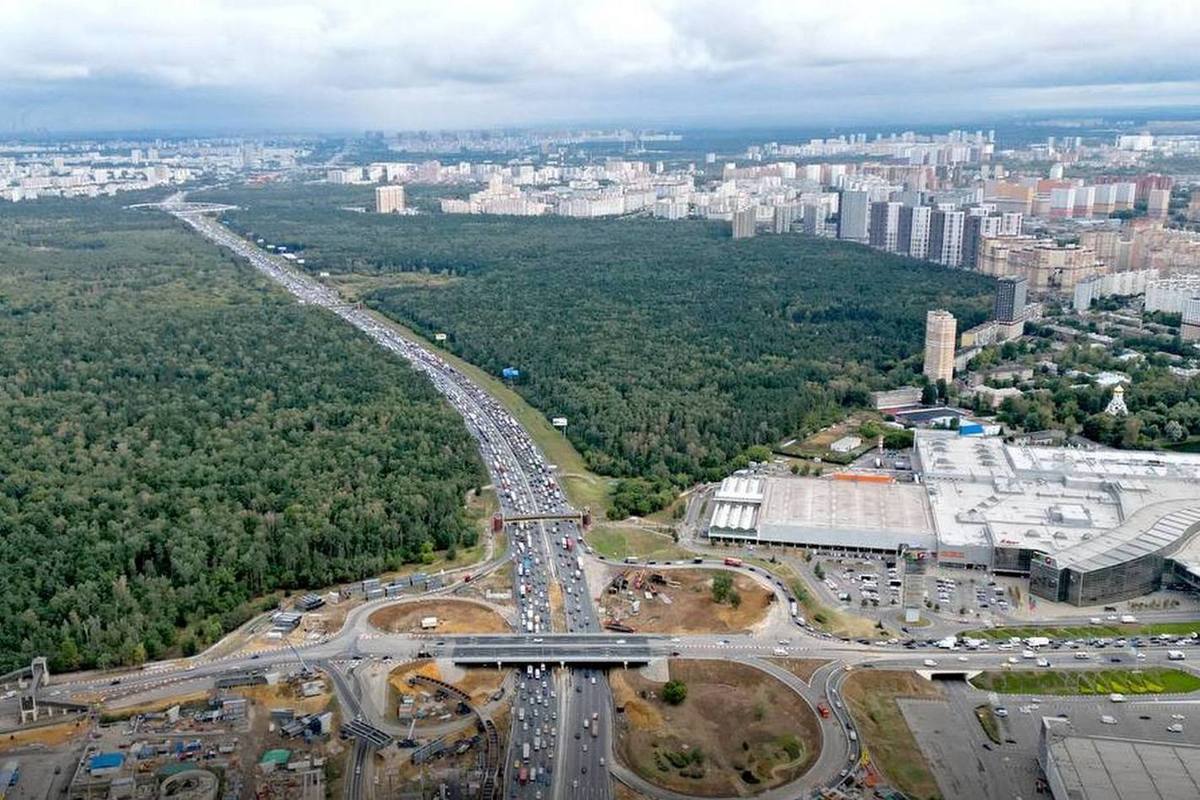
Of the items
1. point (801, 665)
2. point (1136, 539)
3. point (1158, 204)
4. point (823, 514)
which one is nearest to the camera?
point (801, 665)

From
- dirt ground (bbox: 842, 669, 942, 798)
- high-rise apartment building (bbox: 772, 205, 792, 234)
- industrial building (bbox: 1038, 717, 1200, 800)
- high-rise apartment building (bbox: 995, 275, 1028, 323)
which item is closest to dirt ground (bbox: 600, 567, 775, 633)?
dirt ground (bbox: 842, 669, 942, 798)

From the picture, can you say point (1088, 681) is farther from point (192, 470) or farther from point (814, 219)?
point (814, 219)

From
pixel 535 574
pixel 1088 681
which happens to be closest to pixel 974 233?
pixel 535 574

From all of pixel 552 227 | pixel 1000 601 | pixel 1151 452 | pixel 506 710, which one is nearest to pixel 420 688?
pixel 506 710

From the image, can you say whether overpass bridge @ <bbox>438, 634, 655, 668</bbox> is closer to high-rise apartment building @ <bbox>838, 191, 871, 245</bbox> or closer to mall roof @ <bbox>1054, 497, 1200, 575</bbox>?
mall roof @ <bbox>1054, 497, 1200, 575</bbox>

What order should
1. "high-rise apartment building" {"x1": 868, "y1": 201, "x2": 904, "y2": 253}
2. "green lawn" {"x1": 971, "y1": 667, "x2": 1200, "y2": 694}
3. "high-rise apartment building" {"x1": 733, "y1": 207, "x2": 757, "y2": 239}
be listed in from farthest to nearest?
"high-rise apartment building" {"x1": 733, "y1": 207, "x2": 757, "y2": 239} < "high-rise apartment building" {"x1": 868, "y1": 201, "x2": 904, "y2": 253} < "green lawn" {"x1": 971, "y1": 667, "x2": 1200, "y2": 694}

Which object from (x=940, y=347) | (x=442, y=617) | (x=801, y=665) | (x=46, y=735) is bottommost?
(x=801, y=665)

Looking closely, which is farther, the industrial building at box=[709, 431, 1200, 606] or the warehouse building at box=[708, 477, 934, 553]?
the warehouse building at box=[708, 477, 934, 553]

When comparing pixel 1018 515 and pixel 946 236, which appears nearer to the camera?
pixel 1018 515
